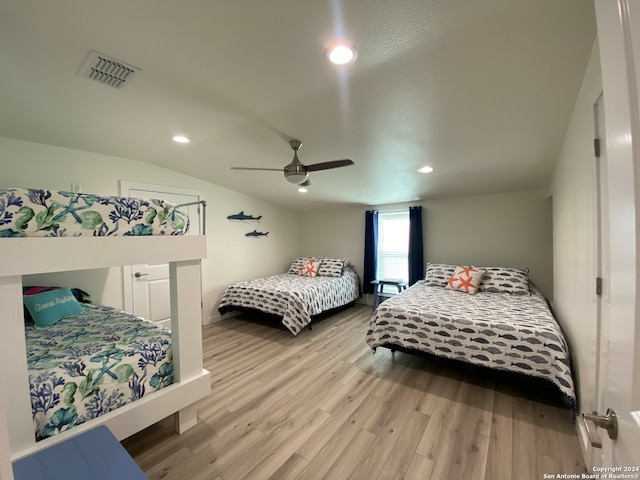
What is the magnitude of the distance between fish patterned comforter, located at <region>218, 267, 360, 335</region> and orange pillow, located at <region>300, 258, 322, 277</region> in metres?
0.15

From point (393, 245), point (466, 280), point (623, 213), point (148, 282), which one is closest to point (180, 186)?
point (148, 282)

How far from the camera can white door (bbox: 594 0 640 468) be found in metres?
0.48

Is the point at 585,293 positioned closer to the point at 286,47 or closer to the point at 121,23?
the point at 286,47

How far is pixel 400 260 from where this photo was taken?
193 inches

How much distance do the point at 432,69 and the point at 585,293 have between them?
5.48 feet

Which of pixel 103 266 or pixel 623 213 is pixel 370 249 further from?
pixel 623 213

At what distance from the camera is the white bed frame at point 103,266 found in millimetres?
1174

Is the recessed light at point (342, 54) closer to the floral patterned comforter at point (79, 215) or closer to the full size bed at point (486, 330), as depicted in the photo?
the floral patterned comforter at point (79, 215)

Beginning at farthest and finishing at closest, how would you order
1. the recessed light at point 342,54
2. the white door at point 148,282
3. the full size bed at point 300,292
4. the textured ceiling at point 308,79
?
1. the full size bed at point 300,292
2. the white door at point 148,282
3. the recessed light at point 342,54
4. the textured ceiling at point 308,79

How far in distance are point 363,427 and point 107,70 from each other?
2.95m

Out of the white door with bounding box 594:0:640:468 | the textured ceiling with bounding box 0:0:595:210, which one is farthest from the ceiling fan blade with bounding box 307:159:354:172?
the white door with bounding box 594:0:640:468

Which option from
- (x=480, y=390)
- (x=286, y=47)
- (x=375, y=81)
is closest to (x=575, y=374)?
(x=480, y=390)

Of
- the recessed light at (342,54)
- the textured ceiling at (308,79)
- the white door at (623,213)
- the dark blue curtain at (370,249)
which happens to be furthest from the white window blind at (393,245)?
the white door at (623,213)

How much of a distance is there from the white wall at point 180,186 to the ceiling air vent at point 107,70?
68.3 inches
